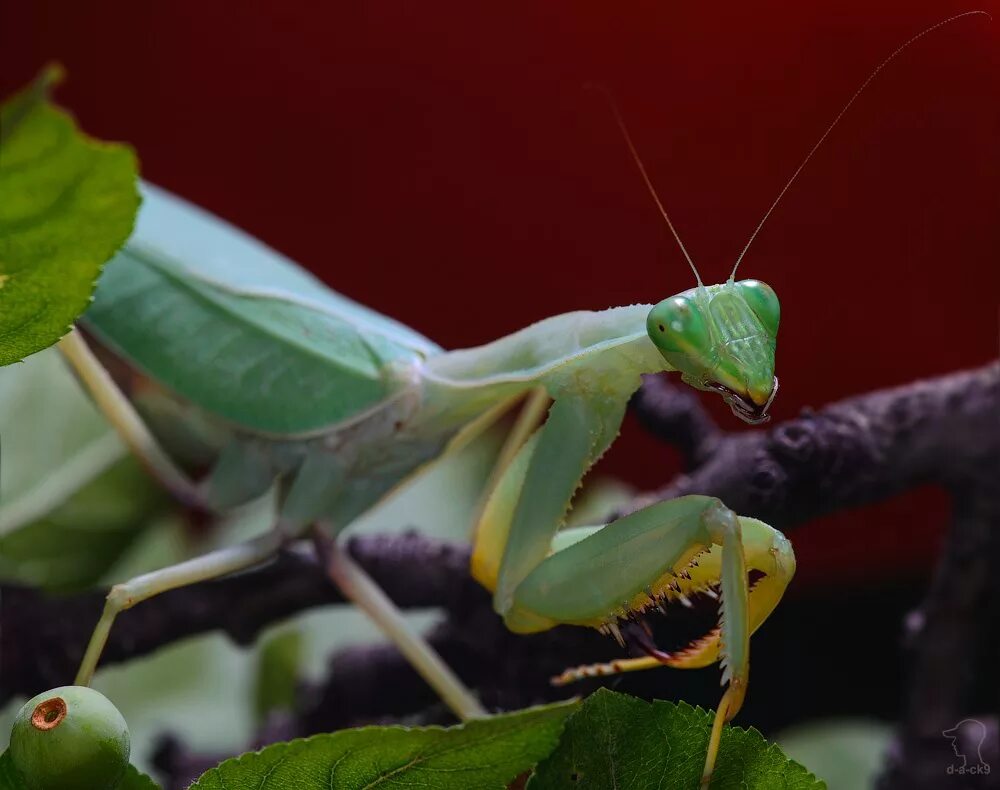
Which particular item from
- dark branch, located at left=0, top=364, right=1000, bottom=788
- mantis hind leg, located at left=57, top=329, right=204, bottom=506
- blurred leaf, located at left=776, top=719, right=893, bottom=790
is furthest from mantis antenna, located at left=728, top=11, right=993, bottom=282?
blurred leaf, located at left=776, top=719, right=893, bottom=790

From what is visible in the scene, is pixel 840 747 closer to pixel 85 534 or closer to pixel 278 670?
pixel 278 670

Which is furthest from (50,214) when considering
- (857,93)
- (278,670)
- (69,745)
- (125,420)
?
(278,670)

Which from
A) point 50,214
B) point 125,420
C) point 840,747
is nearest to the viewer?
point 50,214

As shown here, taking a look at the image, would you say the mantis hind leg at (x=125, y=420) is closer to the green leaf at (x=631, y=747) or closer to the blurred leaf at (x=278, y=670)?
the blurred leaf at (x=278, y=670)

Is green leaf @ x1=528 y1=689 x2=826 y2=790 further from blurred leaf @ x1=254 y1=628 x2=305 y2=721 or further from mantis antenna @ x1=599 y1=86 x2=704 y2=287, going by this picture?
blurred leaf @ x1=254 y1=628 x2=305 y2=721

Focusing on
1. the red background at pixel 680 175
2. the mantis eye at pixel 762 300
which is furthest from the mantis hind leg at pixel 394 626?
the mantis eye at pixel 762 300

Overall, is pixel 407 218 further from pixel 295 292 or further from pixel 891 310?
pixel 891 310
